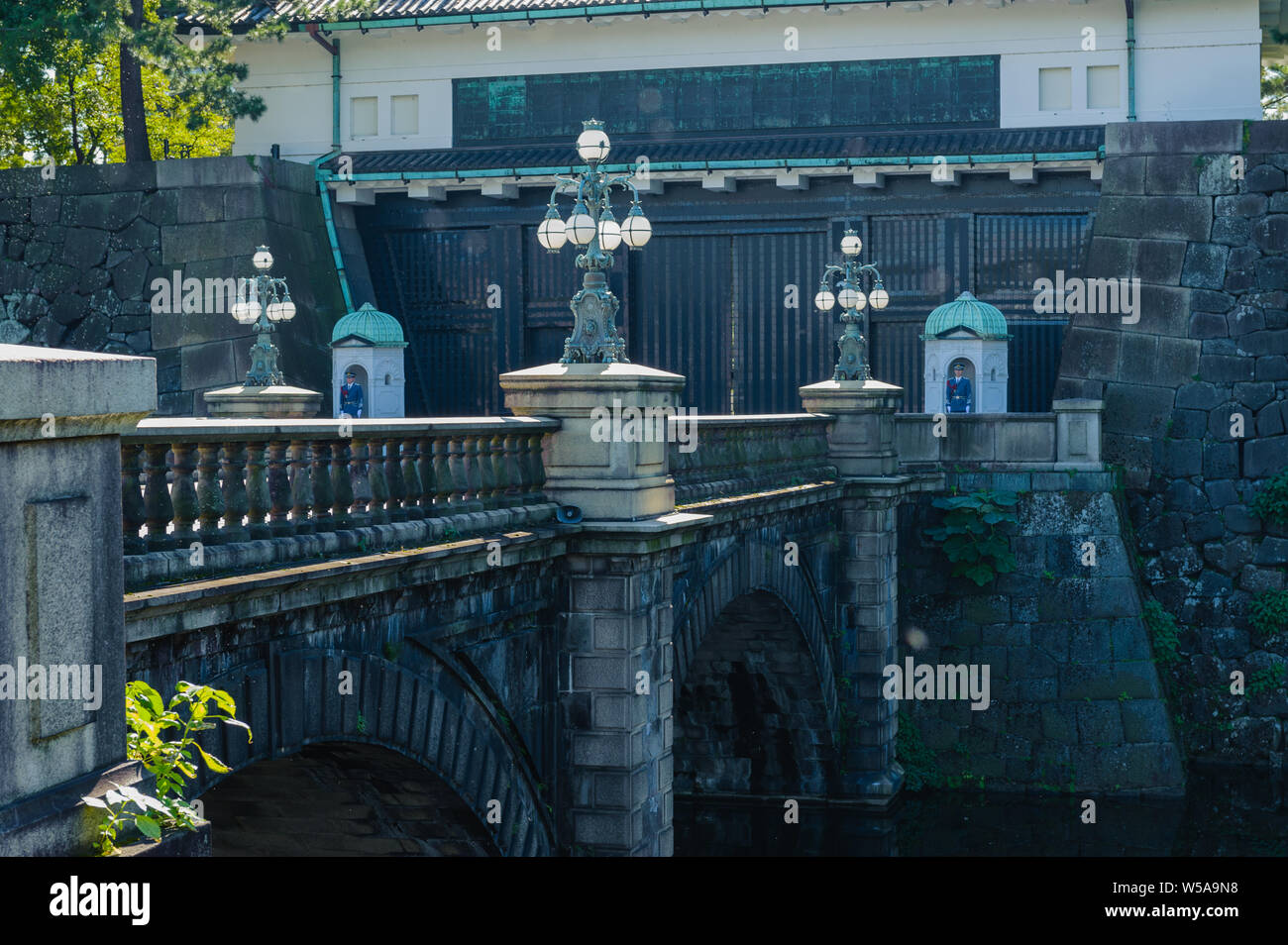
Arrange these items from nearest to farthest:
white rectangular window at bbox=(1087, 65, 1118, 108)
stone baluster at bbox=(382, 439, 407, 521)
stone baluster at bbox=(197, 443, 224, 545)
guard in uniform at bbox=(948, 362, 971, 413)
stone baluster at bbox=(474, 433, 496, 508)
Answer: stone baluster at bbox=(197, 443, 224, 545)
stone baluster at bbox=(382, 439, 407, 521)
stone baluster at bbox=(474, 433, 496, 508)
guard in uniform at bbox=(948, 362, 971, 413)
white rectangular window at bbox=(1087, 65, 1118, 108)

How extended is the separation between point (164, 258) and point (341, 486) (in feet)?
67.6

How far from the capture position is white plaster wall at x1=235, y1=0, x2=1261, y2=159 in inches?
1086

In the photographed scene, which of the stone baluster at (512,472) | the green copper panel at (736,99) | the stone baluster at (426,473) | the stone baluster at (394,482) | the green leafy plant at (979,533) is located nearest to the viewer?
the stone baluster at (394,482)

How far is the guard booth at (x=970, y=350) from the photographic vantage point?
27.0 m

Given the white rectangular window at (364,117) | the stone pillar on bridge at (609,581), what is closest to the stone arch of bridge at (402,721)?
the stone pillar on bridge at (609,581)

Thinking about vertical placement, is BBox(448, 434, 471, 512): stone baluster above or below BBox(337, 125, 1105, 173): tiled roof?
below

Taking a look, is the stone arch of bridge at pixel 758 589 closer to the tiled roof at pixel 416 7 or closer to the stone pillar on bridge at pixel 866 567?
the stone pillar on bridge at pixel 866 567

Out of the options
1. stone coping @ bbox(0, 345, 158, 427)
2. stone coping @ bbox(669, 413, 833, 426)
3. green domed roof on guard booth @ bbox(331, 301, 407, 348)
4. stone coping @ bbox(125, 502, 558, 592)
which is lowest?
stone coping @ bbox(125, 502, 558, 592)

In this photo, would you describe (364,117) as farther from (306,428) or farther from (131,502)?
(131,502)

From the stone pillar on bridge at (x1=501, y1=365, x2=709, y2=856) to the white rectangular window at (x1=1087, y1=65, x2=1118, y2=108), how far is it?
16662 millimetres

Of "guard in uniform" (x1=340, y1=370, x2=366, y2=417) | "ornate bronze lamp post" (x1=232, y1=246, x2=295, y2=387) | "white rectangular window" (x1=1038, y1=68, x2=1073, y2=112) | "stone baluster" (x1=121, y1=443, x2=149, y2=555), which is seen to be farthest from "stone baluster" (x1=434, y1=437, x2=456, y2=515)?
"white rectangular window" (x1=1038, y1=68, x2=1073, y2=112)

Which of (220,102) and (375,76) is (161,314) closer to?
(220,102)

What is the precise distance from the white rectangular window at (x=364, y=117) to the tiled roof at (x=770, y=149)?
832 millimetres

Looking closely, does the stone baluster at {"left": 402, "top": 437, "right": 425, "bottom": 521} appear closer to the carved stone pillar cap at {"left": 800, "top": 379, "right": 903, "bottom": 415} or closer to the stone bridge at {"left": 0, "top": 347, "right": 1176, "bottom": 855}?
the stone bridge at {"left": 0, "top": 347, "right": 1176, "bottom": 855}
